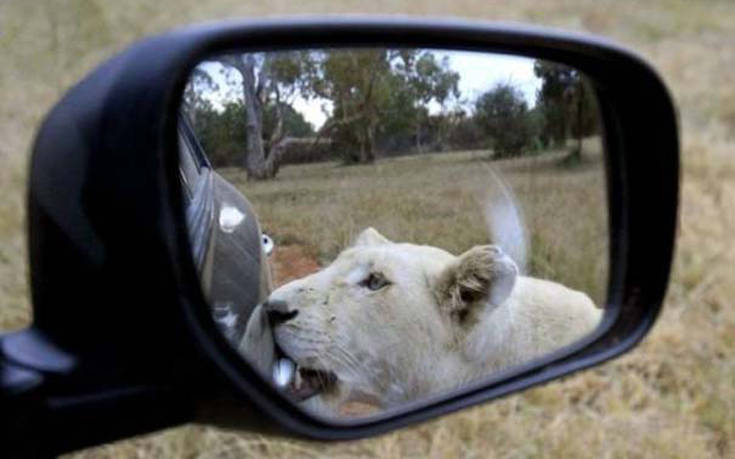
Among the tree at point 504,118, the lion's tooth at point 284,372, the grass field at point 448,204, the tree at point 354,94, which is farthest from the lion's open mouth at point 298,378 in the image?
the tree at point 504,118

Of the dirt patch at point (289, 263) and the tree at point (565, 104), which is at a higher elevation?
the tree at point (565, 104)

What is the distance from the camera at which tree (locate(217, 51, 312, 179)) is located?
3.73ft

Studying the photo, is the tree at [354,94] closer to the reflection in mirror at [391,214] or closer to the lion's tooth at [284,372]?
the reflection in mirror at [391,214]

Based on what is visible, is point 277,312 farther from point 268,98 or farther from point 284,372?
point 268,98

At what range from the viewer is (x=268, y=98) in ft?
3.84

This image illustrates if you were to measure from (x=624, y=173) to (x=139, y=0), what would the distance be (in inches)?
272

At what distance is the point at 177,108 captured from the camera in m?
0.89

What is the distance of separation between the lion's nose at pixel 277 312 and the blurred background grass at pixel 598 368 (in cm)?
50

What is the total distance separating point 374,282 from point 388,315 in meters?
0.04

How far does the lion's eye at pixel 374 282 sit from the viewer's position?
4.25 feet

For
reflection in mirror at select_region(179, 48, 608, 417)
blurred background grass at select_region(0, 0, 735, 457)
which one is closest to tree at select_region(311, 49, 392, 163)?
reflection in mirror at select_region(179, 48, 608, 417)

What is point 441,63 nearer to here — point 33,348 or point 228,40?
point 228,40

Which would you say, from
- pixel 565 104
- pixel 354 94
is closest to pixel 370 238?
pixel 354 94

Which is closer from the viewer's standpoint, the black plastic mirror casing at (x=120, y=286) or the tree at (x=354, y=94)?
the black plastic mirror casing at (x=120, y=286)
